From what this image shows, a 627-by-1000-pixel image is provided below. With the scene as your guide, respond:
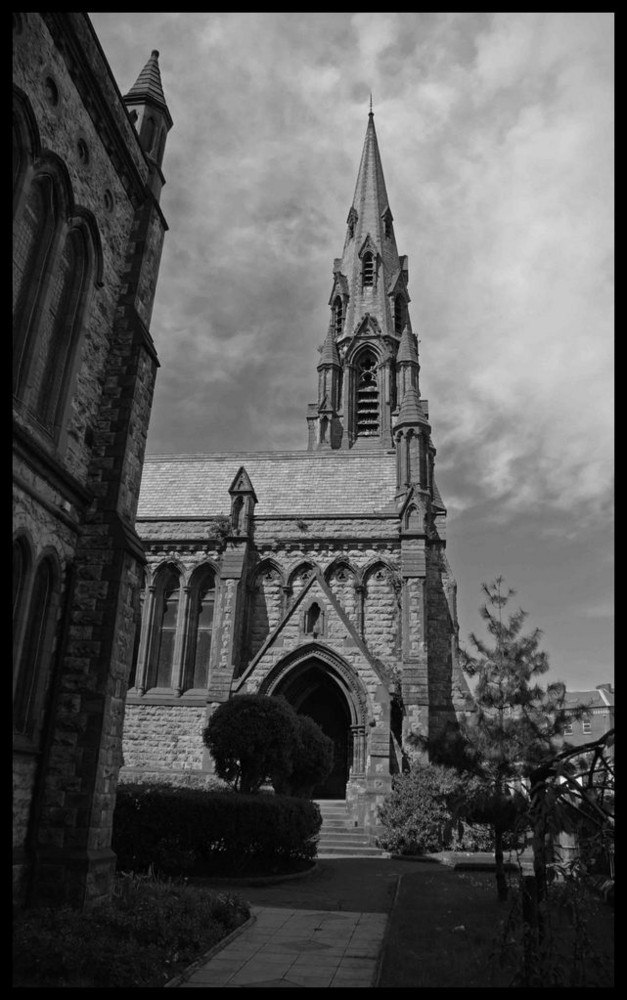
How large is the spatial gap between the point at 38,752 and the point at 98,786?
875 millimetres

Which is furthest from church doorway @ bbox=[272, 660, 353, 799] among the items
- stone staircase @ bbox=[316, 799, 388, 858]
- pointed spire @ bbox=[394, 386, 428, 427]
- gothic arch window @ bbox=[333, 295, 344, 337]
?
gothic arch window @ bbox=[333, 295, 344, 337]

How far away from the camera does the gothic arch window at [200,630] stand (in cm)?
2638

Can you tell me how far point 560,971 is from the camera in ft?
15.3

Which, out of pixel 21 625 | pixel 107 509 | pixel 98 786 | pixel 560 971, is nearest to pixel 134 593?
pixel 107 509

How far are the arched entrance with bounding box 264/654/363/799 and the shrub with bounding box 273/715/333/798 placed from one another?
10.5 ft

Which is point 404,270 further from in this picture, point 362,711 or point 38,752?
point 38,752

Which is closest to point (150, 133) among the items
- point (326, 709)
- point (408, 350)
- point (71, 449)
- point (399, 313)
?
point (71, 449)

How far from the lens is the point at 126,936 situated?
7.29 m

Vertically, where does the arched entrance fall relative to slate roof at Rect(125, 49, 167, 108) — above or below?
below

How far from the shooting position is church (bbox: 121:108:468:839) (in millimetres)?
22578

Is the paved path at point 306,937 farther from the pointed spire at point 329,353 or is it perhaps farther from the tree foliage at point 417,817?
the pointed spire at point 329,353

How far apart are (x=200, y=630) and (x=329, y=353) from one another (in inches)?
982

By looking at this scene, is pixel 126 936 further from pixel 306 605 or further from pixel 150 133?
pixel 306 605

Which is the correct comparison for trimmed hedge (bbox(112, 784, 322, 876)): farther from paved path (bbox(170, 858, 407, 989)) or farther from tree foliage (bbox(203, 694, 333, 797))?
tree foliage (bbox(203, 694, 333, 797))
